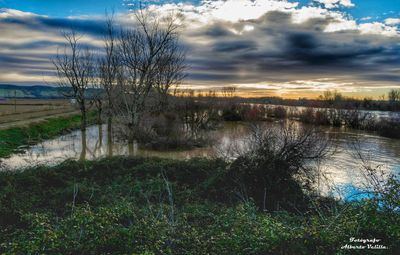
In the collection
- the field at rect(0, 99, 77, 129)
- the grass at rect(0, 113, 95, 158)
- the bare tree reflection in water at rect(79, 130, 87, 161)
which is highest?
the field at rect(0, 99, 77, 129)

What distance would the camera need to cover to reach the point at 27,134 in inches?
954

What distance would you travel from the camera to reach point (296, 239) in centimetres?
596

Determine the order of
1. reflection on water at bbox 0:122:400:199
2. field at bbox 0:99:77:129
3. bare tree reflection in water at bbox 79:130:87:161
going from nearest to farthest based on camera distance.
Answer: reflection on water at bbox 0:122:400:199 → bare tree reflection in water at bbox 79:130:87:161 → field at bbox 0:99:77:129

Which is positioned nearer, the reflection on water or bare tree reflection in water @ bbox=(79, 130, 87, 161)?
the reflection on water

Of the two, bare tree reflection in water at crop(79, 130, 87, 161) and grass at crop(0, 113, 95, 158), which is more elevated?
grass at crop(0, 113, 95, 158)

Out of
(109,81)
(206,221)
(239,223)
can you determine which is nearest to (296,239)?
(239,223)

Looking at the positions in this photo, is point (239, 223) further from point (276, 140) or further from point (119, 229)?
point (276, 140)

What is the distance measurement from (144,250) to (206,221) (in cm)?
264

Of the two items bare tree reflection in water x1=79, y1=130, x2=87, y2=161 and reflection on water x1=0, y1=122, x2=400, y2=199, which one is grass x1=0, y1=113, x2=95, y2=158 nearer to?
reflection on water x1=0, y1=122, x2=400, y2=199

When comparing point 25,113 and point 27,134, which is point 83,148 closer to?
point 27,134

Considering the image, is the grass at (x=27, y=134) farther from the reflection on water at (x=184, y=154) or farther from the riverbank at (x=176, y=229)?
the riverbank at (x=176, y=229)

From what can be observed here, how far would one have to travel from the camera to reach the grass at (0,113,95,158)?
19.5m

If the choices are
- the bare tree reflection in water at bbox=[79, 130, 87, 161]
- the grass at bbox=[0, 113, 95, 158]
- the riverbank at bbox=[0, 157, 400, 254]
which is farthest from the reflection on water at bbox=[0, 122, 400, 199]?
the riverbank at bbox=[0, 157, 400, 254]

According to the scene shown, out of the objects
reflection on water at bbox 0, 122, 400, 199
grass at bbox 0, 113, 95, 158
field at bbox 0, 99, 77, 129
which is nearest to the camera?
reflection on water at bbox 0, 122, 400, 199
